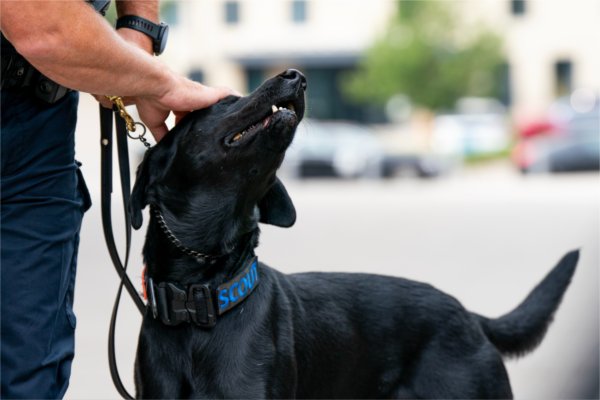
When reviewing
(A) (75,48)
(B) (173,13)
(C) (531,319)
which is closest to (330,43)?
(B) (173,13)

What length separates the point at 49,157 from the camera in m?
3.06

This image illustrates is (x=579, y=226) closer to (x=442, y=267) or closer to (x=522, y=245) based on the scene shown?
(x=522, y=245)

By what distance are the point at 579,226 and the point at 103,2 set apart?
10.4 m

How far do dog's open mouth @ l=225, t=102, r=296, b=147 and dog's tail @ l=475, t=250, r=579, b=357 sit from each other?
1.22 metres

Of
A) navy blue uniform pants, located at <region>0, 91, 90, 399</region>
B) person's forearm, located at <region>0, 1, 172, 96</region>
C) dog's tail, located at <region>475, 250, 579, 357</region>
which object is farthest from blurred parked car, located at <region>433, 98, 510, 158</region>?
person's forearm, located at <region>0, 1, 172, 96</region>

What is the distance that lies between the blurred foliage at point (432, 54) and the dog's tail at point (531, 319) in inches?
1260

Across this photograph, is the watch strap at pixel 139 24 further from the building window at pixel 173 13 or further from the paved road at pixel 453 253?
the building window at pixel 173 13

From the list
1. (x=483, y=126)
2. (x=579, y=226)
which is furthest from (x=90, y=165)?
(x=579, y=226)

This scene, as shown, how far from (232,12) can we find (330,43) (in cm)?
502

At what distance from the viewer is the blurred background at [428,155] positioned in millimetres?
7012

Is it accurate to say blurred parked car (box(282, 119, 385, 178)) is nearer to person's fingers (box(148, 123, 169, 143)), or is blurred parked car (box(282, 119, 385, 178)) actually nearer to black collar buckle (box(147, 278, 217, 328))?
person's fingers (box(148, 123, 169, 143))

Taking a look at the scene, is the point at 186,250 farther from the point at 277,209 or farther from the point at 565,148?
the point at 565,148

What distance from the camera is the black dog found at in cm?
314

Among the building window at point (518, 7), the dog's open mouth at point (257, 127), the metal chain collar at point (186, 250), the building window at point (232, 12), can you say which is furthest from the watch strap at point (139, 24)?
the building window at point (232, 12)
